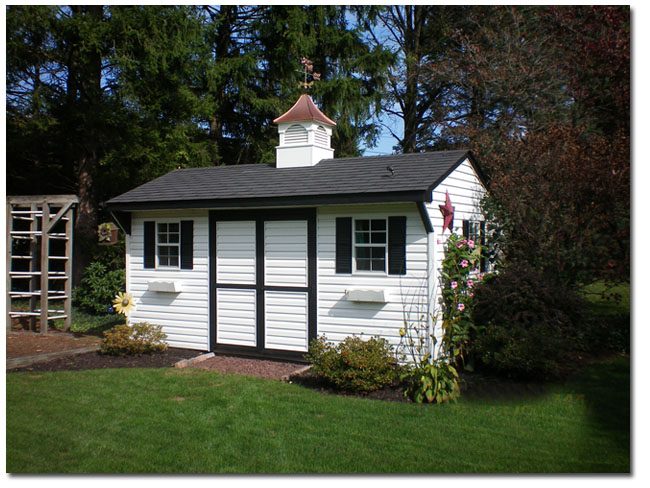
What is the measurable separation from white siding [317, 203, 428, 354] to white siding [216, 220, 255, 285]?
137 centimetres

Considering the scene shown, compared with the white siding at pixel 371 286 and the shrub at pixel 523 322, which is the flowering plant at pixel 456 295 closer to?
the shrub at pixel 523 322

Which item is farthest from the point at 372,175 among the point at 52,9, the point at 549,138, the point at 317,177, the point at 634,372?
the point at 52,9

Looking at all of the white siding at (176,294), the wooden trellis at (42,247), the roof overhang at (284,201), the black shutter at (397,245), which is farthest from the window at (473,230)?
the wooden trellis at (42,247)

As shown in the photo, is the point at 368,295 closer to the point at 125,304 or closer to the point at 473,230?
the point at 473,230

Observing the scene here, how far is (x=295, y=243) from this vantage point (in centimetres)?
982

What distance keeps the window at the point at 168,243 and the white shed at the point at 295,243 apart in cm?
2

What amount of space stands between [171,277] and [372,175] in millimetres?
4282

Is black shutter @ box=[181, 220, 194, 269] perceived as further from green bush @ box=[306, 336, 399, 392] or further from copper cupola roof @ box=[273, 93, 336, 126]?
green bush @ box=[306, 336, 399, 392]

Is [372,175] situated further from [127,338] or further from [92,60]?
[92,60]

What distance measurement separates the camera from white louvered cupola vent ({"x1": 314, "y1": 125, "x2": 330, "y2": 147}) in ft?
37.0

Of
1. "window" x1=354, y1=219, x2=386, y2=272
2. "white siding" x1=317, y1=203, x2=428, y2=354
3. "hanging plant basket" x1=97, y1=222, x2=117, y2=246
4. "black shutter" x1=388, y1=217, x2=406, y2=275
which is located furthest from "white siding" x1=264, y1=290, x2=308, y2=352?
"hanging plant basket" x1=97, y1=222, x2=117, y2=246

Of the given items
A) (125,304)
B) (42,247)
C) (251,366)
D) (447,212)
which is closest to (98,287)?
(42,247)

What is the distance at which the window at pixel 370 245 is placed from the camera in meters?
9.18

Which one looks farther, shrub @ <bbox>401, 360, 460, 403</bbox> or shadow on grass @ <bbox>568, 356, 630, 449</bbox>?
shrub @ <bbox>401, 360, 460, 403</bbox>
